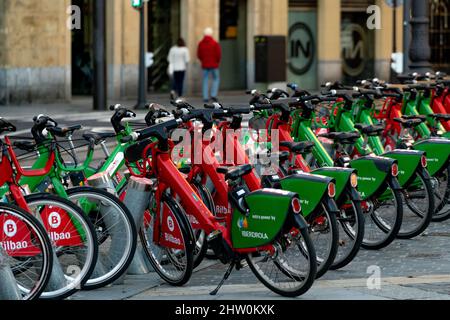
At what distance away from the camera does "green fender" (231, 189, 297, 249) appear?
794cm

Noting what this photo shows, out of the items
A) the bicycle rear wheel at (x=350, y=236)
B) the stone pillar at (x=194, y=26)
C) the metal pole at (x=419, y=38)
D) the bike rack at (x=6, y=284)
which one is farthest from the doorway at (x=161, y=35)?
the bike rack at (x=6, y=284)

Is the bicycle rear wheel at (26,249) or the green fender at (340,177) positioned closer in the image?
the bicycle rear wheel at (26,249)

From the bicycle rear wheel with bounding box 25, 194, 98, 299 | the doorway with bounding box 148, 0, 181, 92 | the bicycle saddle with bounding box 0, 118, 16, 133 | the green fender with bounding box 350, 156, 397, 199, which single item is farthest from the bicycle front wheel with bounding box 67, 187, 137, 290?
the doorway with bounding box 148, 0, 181, 92

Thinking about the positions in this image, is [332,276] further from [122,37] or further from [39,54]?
[122,37]

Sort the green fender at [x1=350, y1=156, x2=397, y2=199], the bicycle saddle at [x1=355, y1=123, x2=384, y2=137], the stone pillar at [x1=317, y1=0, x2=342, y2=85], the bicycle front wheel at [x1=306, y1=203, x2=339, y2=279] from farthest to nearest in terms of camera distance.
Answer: the stone pillar at [x1=317, y1=0, x2=342, y2=85] → the bicycle saddle at [x1=355, y1=123, x2=384, y2=137] → the green fender at [x1=350, y1=156, x2=397, y2=199] → the bicycle front wheel at [x1=306, y1=203, x2=339, y2=279]

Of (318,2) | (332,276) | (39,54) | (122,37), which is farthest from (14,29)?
(332,276)

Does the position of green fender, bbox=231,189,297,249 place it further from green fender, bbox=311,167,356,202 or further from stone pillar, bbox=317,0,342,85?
stone pillar, bbox=317,0,342,85

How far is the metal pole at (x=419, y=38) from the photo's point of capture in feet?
63.7

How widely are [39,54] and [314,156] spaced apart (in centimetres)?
1895

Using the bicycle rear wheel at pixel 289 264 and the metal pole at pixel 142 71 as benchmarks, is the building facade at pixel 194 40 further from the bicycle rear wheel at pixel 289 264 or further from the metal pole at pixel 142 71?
the bicycle rear wheel at pixel 289 264

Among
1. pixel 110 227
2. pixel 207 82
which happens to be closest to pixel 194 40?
pixel 207 82

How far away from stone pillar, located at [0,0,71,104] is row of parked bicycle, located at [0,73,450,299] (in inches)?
722

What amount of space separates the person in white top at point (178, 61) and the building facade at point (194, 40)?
1.47 m

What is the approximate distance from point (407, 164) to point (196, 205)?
2.34 meters
